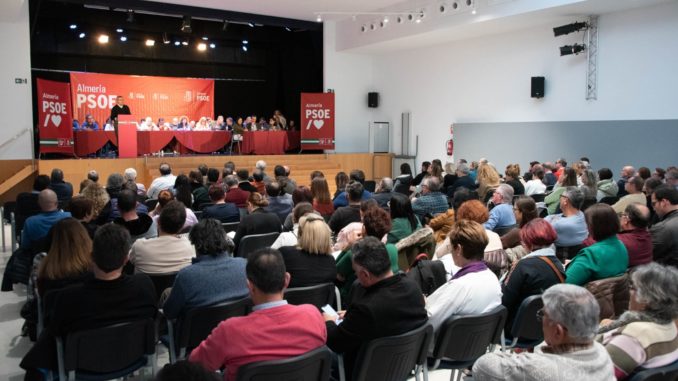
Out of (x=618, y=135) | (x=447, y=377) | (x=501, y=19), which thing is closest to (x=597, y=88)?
(x=618, y=135)

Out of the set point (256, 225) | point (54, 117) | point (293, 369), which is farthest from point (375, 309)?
point (54, 117)

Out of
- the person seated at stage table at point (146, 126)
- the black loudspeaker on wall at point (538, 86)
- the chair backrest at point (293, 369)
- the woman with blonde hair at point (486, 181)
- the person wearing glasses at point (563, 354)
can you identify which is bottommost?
the chair backrest at point (293, 369)

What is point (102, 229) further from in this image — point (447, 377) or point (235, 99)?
point (235, 99)

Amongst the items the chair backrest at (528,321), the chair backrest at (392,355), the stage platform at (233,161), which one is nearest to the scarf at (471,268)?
the chair backrest at (528,321)

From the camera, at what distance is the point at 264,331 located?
2.33m

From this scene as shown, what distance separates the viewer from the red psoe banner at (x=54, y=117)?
12258mm

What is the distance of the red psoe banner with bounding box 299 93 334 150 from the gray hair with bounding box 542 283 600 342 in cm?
1424

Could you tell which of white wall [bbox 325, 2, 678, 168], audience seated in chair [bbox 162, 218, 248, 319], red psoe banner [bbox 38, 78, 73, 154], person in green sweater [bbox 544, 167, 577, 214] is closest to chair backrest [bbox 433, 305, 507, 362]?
audience seated in chair [bbox 162, 218, 248, 319]

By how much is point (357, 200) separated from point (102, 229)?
3.32m

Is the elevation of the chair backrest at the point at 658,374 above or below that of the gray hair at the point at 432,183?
below

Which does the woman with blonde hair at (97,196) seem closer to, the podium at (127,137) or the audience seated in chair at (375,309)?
the audience seated in chair at (375,309)

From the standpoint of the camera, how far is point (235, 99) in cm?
1856

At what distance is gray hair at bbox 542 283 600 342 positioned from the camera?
195cm

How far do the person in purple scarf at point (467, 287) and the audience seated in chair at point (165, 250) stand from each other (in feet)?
5.68
